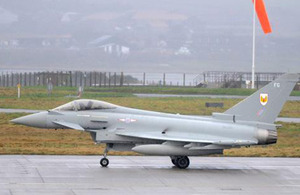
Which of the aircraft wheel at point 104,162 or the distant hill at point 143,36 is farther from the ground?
the distant hill at point 143,36

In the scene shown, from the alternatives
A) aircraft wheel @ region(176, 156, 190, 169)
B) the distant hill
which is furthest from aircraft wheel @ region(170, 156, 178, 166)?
the distant hill

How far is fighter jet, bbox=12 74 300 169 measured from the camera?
23.1 meters

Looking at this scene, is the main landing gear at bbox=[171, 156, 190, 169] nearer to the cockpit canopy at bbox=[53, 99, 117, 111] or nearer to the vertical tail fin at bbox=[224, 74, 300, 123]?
the vertical tail fin at bbox=[224, 74, 300, 123]

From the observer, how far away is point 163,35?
148625 millimetres

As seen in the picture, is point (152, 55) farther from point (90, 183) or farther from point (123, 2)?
point (90, 183)

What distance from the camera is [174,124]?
23.5 m

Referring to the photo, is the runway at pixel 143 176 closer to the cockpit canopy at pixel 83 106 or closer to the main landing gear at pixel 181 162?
the main landing gear at pixel 181 162

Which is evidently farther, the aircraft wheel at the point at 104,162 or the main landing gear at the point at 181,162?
the main landing gear at the point at 181,162

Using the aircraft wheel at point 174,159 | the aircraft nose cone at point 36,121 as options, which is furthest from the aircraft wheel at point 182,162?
the aircraft nose cone at point 36,121

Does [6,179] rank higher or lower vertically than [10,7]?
lower

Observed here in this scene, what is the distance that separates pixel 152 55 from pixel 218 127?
381ft

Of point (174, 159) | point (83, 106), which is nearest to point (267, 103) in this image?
point (174, 159)

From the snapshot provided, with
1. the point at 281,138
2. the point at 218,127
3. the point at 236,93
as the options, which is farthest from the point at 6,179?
the point at 236,93

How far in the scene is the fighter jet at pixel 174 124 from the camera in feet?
75.7
